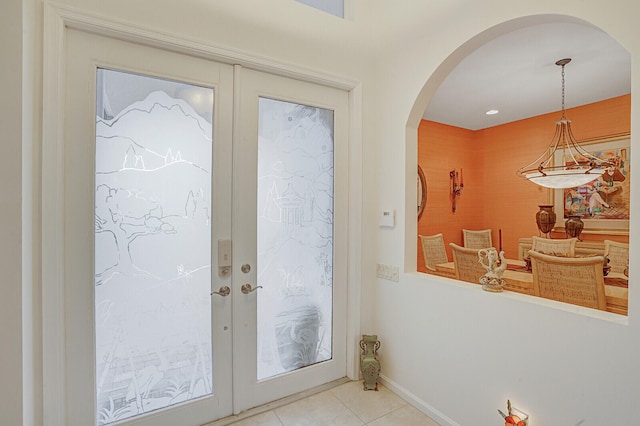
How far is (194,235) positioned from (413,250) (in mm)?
1504

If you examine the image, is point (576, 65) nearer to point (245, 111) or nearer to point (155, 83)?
point (245, 111)

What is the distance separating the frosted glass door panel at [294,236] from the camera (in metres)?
2.08

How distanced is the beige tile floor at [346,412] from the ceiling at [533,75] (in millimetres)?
2745

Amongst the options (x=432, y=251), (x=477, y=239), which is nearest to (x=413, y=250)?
(x=432, y=251)

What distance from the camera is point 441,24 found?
1950mm

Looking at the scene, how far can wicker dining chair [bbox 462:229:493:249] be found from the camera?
442cm

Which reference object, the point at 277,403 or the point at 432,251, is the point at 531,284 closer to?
the point at 432,251

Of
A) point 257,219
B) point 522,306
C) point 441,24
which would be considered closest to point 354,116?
point 441,24

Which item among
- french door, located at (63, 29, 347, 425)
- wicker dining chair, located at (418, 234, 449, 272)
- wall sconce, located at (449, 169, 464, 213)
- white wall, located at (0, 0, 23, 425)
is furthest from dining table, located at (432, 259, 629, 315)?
white wall, located at (0, 0, 23, 425)

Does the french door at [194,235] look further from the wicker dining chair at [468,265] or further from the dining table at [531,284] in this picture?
the dining table at [531,284]

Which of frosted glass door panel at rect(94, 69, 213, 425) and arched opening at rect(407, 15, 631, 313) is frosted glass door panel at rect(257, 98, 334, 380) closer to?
frosted glass door panel at rect(94, 69, 213, 425)

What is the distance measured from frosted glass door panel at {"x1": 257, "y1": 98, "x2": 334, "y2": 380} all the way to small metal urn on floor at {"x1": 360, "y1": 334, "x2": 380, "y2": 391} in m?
0.26

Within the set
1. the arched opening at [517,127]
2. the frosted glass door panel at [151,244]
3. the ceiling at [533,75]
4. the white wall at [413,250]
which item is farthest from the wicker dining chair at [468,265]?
the frosted glass door panel at [151,244]

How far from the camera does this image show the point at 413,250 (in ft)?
7.40
